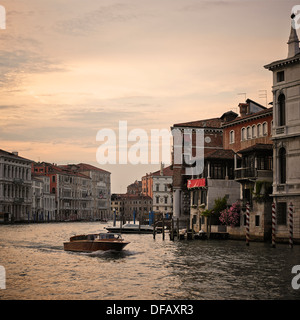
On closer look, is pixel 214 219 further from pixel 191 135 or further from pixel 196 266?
pixel 196 266

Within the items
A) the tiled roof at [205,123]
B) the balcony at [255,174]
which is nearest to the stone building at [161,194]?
the tiled roof at [205,123]

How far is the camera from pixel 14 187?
99938 mm

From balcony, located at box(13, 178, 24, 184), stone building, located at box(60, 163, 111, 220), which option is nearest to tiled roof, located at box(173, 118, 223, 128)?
balcony, located at box(13, 178, 24, 184)

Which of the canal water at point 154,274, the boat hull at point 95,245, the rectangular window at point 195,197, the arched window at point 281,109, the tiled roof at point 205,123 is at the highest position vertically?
the tiled roof at point 205,123

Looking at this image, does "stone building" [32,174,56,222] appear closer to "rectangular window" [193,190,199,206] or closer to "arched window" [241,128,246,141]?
"rectangular window" [193,190,199,206]

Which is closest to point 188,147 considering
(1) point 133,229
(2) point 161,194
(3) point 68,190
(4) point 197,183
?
(1) point 133,229

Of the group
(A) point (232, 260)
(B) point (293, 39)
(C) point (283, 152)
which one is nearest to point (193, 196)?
(C) point (283, 152)

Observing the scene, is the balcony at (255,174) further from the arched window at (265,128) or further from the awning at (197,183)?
the awning at (197,183)

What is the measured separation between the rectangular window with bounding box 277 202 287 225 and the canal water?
5.50ft

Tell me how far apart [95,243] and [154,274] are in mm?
9185

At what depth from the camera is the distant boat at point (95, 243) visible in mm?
29719

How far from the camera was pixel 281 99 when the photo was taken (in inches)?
1379
